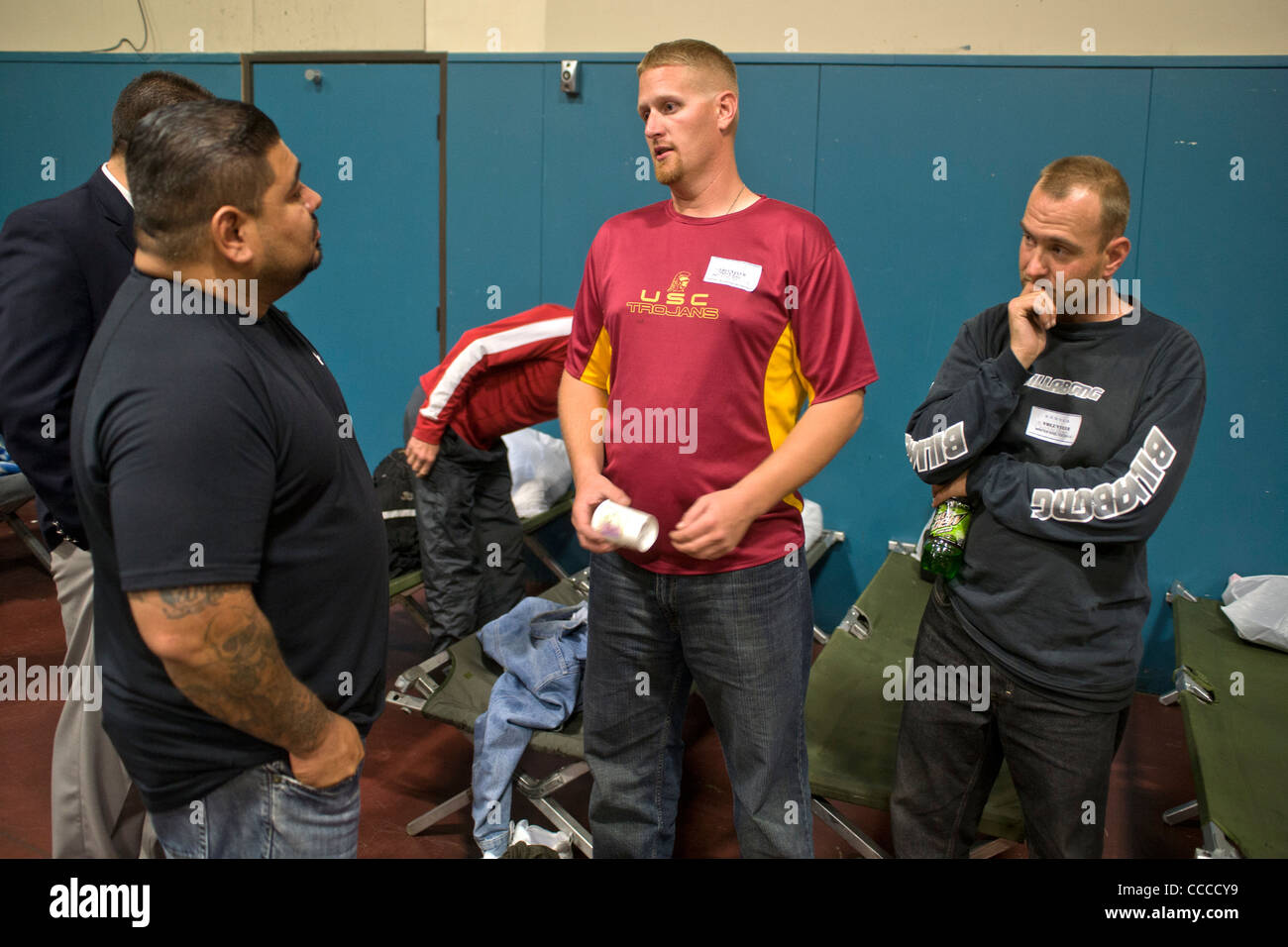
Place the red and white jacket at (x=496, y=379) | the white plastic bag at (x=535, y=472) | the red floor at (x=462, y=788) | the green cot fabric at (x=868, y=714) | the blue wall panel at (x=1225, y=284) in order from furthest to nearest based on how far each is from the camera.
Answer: the white plastic bag at (x=535, y=472), the blue wall panel at (x=1225, y=284), the red and white jacket at (x=496, y=379), the red floor at (x=462, y=788), the green cot fabric at (x=868, y=714)

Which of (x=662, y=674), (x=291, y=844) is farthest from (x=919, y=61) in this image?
(x=291, y=844)

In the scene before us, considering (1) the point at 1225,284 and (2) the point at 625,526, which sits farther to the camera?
(1) the point at 1225,284

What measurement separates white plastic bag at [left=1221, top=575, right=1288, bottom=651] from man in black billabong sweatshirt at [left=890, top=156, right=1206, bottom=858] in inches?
71.5

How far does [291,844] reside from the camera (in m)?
1.44

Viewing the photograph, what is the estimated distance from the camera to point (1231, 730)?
273 cm

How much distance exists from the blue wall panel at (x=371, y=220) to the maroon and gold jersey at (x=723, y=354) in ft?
10.1

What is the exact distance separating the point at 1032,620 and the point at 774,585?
0.54 m

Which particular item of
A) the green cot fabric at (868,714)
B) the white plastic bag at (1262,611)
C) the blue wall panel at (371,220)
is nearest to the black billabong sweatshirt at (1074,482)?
the green cot fabric at (868,714)

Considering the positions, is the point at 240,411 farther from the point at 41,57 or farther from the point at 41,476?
the point at 41,57

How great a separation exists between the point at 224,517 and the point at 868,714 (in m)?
2.14

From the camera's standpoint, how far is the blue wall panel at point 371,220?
4637 mm

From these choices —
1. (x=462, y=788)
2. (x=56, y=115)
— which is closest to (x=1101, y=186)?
(x=462, y=788)

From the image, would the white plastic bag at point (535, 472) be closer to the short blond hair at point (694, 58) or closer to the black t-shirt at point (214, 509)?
the short blond hair at point (694, 58)

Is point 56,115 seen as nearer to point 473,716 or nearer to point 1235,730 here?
point 473,716
